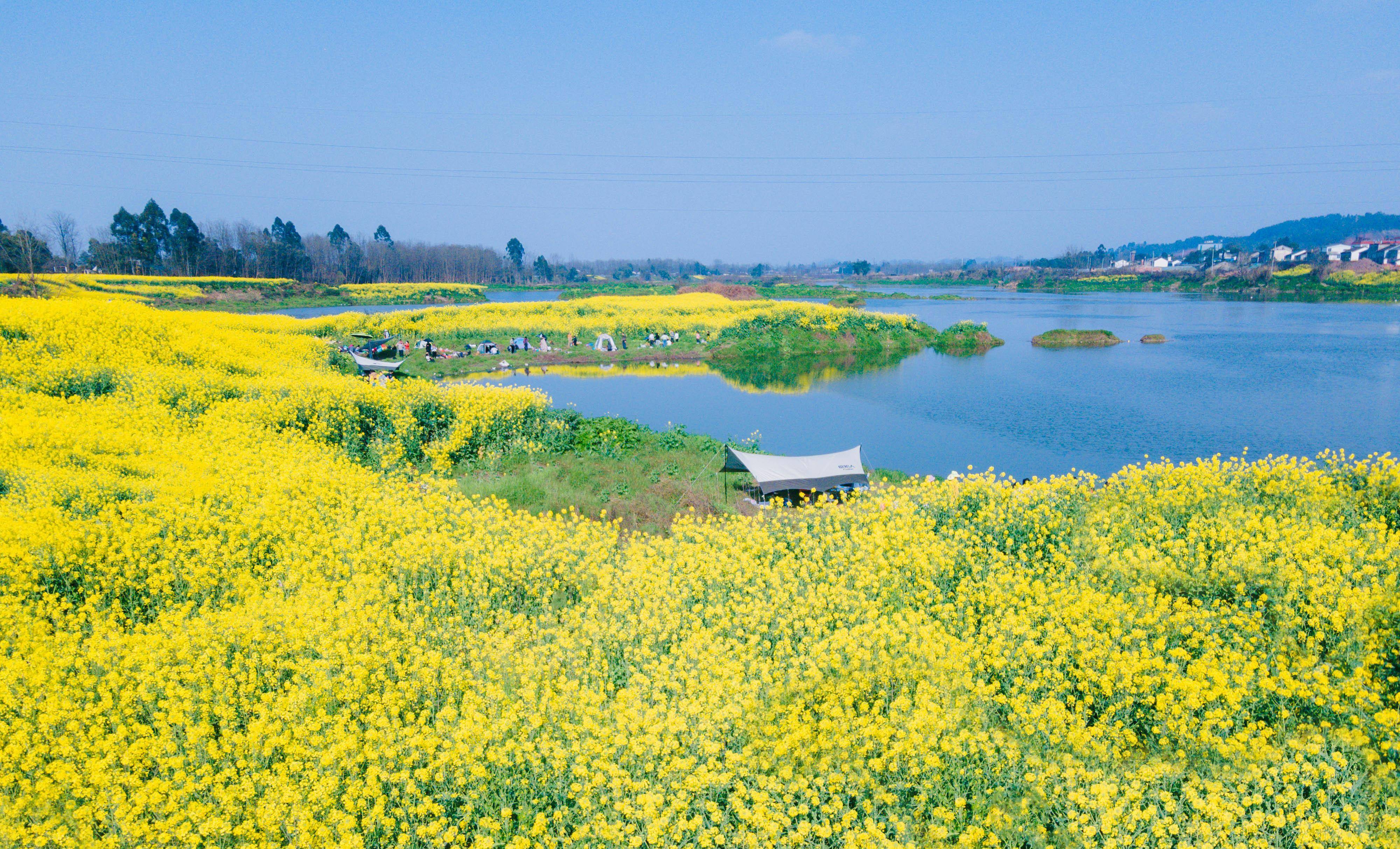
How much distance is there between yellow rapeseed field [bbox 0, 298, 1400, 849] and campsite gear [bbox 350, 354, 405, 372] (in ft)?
63.1

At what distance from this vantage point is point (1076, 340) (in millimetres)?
47375

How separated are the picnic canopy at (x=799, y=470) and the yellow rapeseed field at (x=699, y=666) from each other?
3116 mm

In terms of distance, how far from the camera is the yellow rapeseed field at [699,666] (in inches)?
209

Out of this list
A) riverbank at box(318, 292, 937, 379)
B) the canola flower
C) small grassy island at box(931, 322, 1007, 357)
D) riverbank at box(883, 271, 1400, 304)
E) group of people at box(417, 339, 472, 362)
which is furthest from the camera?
riverbank at box(883, 271, 1400, 304)

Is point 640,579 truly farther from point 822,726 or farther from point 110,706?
point 110,706

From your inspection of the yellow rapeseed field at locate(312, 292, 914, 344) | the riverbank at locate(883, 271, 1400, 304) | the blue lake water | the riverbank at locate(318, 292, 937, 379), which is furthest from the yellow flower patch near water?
the yellow rapeseed field at locate(312, 292, 914, 344)

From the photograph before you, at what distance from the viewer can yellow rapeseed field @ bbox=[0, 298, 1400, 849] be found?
5.31 meters

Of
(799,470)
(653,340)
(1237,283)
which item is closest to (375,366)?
(653,340)

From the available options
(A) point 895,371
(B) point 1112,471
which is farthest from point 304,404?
(A) point 895,371

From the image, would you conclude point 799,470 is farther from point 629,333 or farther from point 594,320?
point 594,320

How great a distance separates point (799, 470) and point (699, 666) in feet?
30.1

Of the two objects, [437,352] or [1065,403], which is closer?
[1065,403]

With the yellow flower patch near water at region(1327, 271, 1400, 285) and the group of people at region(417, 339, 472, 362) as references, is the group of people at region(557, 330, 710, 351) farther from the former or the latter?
the yellow flower patch near water at region(1327, 271, 1400, 285)

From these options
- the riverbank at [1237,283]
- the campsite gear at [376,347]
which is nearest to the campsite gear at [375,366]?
the campsite gear at [376,347]
